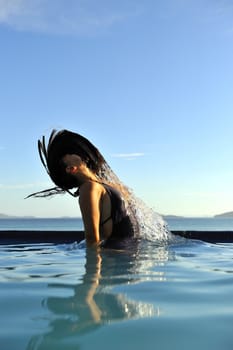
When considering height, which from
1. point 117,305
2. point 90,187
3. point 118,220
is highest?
point 90,187

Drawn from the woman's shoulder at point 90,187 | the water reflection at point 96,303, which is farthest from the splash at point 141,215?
the water reflection at point 96,303

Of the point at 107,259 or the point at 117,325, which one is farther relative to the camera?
the point at 107,259

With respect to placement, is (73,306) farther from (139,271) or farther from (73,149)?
(73,149)

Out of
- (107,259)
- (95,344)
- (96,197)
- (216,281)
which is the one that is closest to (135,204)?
(96,197)

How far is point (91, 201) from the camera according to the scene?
4.34 meters

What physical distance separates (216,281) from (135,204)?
241 cm

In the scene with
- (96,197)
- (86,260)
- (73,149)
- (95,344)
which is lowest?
(95,344)

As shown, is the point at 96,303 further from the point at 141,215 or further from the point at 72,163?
the point at 141,215

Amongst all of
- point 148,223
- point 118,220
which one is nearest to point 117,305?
point 118,220

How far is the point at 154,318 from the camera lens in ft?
6.78

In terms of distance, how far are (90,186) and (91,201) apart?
148 millimetres

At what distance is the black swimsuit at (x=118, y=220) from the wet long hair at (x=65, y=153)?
1.25ft

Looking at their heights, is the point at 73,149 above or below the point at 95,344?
above

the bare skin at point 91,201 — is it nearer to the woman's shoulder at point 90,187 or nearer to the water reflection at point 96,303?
the woman's shoulder at point 90,187
